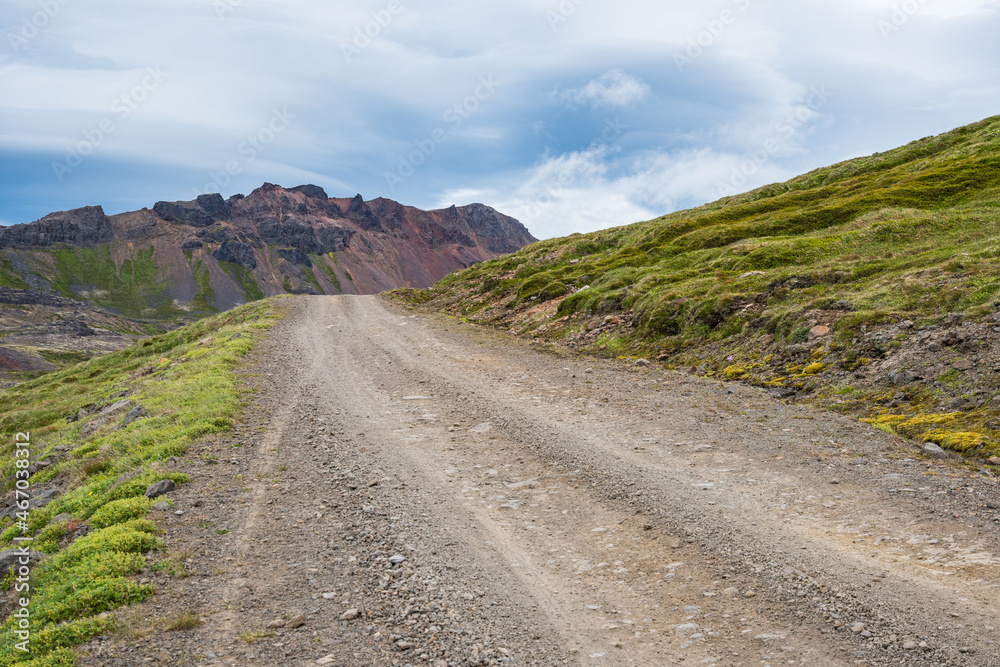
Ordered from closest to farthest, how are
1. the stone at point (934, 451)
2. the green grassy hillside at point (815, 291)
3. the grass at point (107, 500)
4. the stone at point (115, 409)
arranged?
1. the grass at point (107, 500)
2. the stone at point (934, 451)
3. the green grassy hillside at point (815, 291)
4. the stone at point (115, 409)

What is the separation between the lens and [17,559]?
361 inches

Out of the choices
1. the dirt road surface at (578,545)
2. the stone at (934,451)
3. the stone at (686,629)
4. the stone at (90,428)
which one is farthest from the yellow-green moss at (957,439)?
the stone at (90,428)

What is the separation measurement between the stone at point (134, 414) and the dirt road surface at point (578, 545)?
4741 millimetres

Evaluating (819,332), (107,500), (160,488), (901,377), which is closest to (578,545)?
(160,488)

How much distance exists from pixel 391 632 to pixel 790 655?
436 centimetres

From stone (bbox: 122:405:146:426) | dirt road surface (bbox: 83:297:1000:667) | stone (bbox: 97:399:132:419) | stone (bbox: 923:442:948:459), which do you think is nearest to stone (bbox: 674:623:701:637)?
dirt road surface (bbox: 83:297:1000:667)

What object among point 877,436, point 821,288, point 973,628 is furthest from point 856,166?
point 973,628

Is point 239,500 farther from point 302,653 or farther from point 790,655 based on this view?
point 790,655

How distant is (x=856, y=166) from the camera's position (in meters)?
57.8

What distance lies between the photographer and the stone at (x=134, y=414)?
1692cm

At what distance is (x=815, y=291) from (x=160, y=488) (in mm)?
22312

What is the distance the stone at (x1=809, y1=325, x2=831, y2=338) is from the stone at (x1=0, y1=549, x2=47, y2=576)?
20.4 meters

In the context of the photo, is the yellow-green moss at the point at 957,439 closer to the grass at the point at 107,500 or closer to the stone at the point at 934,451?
the stone at the point at 934,451

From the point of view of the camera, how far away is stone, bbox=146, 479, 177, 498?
1054cm
